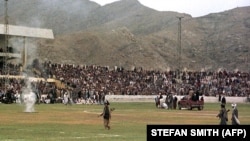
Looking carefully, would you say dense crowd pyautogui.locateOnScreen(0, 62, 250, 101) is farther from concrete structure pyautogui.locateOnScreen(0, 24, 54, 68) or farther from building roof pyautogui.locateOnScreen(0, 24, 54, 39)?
building roof pyautogui.locateOnScreen(0, 24, 54, 39)

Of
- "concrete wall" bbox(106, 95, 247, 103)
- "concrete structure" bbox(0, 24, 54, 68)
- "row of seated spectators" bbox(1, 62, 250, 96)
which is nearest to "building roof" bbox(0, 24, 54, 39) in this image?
"concrete structure" bbox(0, 24, 54, 68)

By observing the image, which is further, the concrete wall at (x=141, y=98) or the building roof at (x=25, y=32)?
the building roof at (x=25, y=32)

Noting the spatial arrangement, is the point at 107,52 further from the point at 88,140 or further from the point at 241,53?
the point at 88,140

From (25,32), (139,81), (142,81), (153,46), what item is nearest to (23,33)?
(25,32)

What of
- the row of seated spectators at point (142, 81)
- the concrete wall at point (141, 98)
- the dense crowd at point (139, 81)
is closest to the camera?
the concrete wall at point (141, 98)

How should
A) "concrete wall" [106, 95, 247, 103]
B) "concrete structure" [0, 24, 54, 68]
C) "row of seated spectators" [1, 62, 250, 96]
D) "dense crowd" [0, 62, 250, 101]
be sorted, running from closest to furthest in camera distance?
"concrete wall" [106, 95, 247, 103] < "concrete structure" [0, 24, 54, 68] < "dense crowd" [0, 62, 250, 101] < "row of seated spectators" [1, 62, 250, 96]

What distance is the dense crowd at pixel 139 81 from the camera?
7669 centimetres

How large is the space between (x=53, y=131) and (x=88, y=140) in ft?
13.8

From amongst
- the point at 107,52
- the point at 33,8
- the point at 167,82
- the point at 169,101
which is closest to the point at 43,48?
the point at 107,52

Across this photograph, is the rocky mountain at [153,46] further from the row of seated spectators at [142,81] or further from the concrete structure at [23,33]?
the row of seated spectators at [142,81]

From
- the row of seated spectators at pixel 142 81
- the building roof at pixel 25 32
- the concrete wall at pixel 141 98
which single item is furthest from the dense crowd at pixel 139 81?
the building roof at pixel 25 32

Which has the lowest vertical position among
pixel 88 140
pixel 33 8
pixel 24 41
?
pixel 88 140

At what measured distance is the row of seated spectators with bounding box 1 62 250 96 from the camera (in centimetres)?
7744

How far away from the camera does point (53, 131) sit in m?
28.4
